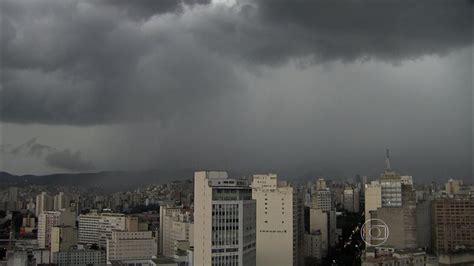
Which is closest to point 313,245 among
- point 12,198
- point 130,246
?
point 130,246

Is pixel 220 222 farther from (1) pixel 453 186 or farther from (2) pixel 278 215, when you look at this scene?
(2) pixel 278 215


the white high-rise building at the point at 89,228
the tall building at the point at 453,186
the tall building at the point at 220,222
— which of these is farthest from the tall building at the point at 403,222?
the white high-rise building at the point at 89,228

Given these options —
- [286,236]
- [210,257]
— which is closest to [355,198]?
[286,236]

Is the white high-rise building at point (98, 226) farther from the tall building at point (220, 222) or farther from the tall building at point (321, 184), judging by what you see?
the tall building at point (220, 222)

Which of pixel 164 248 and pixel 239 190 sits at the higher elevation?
pixel 239 190

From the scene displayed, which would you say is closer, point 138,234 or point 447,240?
point 447,240

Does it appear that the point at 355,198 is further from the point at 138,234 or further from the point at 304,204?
the point at 138,234
